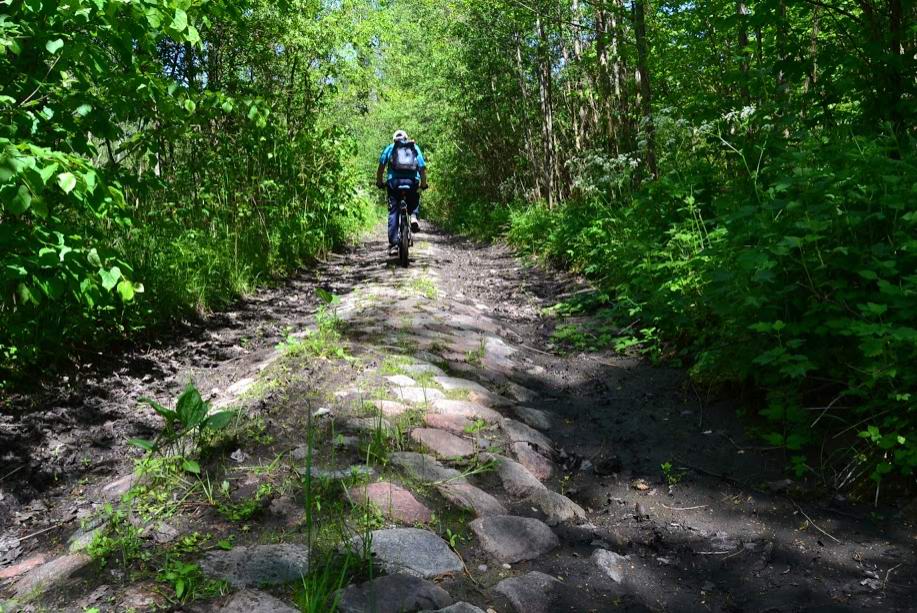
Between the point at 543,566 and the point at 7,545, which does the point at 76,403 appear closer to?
the point at 7,545

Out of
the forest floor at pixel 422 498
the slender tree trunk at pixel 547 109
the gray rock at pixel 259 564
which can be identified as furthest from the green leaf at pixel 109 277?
the slender tree trunk at pixel 547 109

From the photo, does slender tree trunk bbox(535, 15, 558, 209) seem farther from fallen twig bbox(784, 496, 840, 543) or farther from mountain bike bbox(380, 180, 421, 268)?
fallen twig bbox(784, 496, 840, 543)

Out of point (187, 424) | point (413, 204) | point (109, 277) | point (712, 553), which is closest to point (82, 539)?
point (187, 424)

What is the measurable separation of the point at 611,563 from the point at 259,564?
124cm

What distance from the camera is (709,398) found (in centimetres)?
384

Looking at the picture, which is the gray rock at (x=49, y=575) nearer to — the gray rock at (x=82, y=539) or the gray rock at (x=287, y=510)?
the gray rock at (x=82, y=539)

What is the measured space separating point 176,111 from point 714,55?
6.67m

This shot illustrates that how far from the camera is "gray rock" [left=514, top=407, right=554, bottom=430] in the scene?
3.71 meters

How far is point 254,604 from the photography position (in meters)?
1.73

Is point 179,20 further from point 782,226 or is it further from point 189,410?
point 782,226

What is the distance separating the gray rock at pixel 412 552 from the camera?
6.64 feet

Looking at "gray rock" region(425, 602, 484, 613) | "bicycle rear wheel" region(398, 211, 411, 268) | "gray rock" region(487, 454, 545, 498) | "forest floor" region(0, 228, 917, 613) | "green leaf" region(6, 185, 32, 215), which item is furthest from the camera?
"bicycle rear wheel" region(398, 211, 411, 268)

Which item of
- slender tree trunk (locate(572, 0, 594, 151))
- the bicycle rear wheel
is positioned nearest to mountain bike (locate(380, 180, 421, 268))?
the bicycle rear wheel

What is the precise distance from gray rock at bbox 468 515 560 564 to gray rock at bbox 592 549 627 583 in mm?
162
